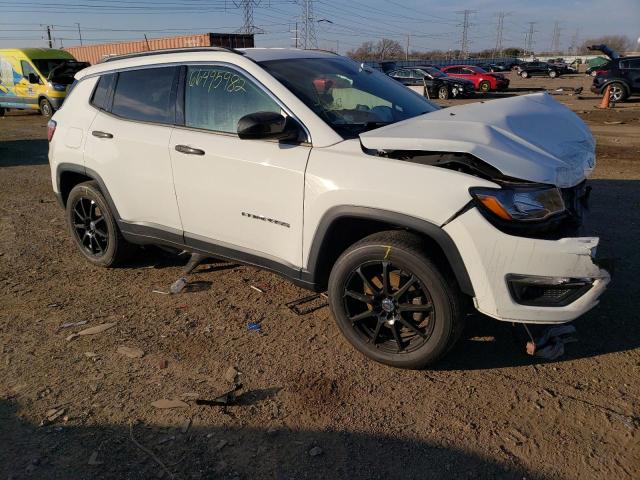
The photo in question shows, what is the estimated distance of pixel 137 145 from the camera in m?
4.08

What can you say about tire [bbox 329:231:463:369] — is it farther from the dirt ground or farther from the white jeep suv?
the dirt ground

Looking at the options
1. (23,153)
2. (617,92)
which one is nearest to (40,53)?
(23,153)

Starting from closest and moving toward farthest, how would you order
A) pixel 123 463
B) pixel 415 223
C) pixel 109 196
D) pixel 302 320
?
pixel 123 463 → pixel 415 223 → pixel 302 320 → pixel 109 196

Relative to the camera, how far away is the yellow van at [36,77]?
1734 centimetres

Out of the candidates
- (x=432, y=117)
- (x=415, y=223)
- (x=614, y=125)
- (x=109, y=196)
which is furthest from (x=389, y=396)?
(x=614, y=125)

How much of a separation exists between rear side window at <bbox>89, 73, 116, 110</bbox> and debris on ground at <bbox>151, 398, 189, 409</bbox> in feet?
8.80

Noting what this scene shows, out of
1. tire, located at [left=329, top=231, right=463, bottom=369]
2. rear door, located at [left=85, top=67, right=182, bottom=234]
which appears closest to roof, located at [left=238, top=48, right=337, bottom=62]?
rear door, located at [left=85, top=67, right=182, bottom=234]

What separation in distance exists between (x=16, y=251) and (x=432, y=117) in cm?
445

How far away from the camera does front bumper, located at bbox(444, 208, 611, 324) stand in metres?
2.66

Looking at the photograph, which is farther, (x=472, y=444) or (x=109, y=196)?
(x=109, y=196)

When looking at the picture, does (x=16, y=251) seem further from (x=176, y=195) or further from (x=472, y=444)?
(x=472, y=444)

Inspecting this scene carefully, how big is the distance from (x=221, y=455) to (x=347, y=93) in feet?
8.33

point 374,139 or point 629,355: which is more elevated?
point 374,139

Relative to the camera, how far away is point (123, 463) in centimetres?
252
